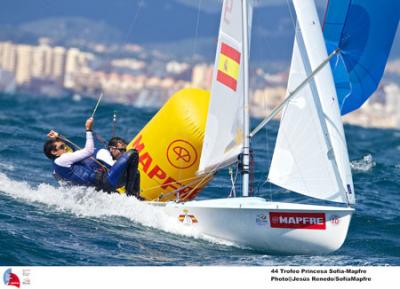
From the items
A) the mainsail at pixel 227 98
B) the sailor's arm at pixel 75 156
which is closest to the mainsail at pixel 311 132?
the mainsail at pixel 227 98

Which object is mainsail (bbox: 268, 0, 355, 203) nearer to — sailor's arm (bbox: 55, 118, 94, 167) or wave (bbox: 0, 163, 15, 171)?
sailor's arm (bbox: 55, 118, 94, 167)

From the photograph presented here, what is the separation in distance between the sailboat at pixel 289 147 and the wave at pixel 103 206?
71 mm

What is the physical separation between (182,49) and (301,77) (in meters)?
112

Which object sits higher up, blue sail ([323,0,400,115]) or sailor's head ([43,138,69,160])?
blue sail ([323,0,400,115])

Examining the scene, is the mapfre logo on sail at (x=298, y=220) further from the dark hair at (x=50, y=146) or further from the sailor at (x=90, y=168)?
the dark hair at (x=50, y=146)

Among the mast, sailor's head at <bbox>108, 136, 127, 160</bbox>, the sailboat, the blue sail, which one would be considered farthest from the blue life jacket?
the blue sail

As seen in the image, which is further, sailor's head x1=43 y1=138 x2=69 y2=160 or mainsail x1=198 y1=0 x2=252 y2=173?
sailor's head x1=43 y1=138 x2=69 y2=160

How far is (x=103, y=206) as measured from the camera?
8.59 m

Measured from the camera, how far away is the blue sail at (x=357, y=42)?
8.52 meters

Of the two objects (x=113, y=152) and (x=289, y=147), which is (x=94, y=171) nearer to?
(x=113, y=152)

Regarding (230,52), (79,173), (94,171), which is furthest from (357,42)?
(79,173)

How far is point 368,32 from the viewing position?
8.68 metres

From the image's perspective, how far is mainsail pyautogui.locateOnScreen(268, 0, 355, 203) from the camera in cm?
788
